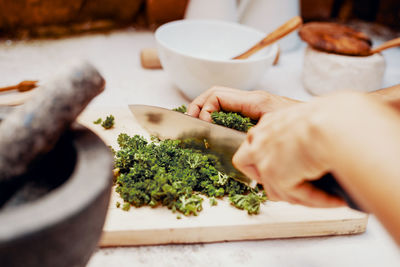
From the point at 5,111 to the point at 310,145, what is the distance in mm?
511

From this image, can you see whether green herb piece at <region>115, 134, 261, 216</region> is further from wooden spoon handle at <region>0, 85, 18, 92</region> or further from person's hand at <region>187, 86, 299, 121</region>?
wooden spoon handle at <region>0, 85, 18, 92</region>

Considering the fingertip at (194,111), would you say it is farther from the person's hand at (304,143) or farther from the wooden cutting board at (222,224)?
the person's hand at (304,143)

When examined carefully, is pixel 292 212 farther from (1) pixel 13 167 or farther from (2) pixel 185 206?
(1) pixel 13 167

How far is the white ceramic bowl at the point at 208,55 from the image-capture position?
1208mm

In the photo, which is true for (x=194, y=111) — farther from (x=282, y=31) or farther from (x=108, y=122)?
(x=282, y=31)

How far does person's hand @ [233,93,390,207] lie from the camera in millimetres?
457

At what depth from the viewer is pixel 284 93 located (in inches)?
60.2

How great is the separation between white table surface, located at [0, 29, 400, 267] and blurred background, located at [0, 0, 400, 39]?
0.10 meters

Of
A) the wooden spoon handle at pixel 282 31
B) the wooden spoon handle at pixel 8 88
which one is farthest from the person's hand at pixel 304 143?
the wooden spoon handle at pixel 8 88

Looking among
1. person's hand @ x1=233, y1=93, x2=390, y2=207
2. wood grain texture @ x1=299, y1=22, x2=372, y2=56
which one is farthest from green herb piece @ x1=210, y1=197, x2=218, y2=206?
wood grain texture @ x1=299, y1=22, x2=372, y2=56

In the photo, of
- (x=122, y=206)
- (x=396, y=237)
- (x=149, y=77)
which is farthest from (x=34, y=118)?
(x=149, y=77)

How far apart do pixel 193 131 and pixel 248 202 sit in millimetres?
274

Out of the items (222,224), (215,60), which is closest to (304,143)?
(222,224)

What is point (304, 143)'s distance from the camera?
504 millimetres
